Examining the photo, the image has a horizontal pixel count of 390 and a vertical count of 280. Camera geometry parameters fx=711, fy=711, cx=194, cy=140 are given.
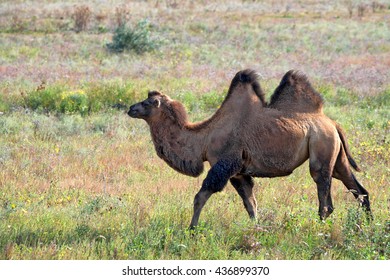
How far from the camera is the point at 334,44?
3444 centimetres

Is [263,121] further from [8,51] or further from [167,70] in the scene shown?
[8,51]

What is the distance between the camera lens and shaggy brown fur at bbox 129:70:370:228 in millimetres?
9148

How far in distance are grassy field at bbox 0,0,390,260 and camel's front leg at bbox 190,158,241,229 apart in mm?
291

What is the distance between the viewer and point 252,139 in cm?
919

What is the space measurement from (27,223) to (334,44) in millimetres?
27523

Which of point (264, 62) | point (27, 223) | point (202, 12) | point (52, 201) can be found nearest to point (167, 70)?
point (264, 62)

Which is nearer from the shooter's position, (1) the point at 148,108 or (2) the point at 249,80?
(2) the point at 249,80

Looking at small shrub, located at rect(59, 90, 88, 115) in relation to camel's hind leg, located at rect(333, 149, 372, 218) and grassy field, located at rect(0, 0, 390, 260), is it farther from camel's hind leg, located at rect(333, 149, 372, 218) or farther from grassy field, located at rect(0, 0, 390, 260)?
camel's hind leg, located at rect(333, 149, 372, 218)

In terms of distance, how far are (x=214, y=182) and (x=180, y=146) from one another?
2.90 ft

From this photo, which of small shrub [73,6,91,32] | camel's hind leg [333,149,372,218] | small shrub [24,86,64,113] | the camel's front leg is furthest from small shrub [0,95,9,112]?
small shrub [73,6,91,32]

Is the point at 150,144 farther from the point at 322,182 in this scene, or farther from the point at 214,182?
the point at 322,182

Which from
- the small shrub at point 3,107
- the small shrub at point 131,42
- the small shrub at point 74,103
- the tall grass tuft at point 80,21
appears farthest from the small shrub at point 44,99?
the tall grass tuft at point 80,21

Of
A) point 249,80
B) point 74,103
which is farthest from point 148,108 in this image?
point 74,103
